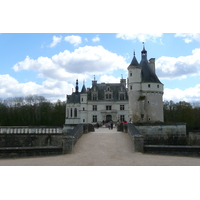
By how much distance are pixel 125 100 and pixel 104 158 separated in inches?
1335

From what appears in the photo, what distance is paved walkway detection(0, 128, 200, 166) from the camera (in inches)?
378

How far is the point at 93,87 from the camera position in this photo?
4559 centimetres

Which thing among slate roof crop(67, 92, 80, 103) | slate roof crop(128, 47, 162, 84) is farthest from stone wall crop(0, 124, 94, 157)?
slate roof crop(67, 92, 80, 103)

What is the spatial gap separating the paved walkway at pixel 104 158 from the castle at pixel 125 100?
1827 centimetres

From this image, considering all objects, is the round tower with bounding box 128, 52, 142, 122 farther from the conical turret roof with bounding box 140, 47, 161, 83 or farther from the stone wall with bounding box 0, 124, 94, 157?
the stone wall with bounding box 0, 124, 94, 157

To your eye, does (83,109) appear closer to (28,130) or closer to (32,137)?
(28,130)

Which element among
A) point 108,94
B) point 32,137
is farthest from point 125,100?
point 32,137

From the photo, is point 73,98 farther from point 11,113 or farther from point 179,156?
point 179,156

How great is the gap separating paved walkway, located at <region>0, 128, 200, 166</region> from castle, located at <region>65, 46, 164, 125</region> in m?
18.3

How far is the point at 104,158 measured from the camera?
10.7 metres

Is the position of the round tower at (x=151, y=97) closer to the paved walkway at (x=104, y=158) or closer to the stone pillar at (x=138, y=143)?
the paved walkway at (x=104, y=158)

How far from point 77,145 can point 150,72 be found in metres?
24.1

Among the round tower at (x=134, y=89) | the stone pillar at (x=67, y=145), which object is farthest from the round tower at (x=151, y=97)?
the stone pillar at (x=67, y=145)

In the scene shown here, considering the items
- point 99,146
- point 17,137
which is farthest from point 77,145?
point 17,137
